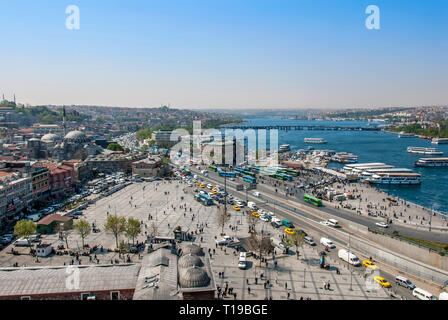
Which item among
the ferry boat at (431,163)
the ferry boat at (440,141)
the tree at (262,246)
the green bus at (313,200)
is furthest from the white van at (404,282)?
the ferry boat at (440,141)

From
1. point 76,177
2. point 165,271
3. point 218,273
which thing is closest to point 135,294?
point 165,271

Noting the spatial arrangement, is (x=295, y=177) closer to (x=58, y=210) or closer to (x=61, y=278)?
(x=58, y=210)

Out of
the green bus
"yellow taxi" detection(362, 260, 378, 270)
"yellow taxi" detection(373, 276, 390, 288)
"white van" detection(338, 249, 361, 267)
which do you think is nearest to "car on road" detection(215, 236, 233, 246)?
"white van" detection(338, 249, 361, 267)

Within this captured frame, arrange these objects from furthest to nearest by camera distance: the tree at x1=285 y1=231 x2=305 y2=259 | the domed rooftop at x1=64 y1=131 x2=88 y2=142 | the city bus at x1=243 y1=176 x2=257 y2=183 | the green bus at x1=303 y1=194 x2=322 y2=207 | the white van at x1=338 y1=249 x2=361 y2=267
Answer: the domed rooftop at x1=64 y1=131 x2=88 y2=142 → the city bus at x1=243 y1=176 x2=257 y2=183 → the green bus at x1=303 y1=194 x2=322 y2=207 → the tree at x1=285 y1=231 x2=305 y2=259 → the white van at x1=338 y1=249 x2=361 y2=267

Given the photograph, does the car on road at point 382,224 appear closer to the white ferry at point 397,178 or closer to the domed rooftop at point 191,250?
the domed rooftop at point 191,250

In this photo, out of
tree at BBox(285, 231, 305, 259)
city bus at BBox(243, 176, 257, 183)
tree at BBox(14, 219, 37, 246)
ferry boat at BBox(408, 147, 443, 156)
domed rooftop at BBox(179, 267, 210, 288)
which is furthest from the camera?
ferry boat at BBox(408, 147, 443, 156)

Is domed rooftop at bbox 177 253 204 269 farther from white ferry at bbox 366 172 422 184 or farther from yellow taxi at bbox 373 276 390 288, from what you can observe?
white ferry at bbox 366 172 422 184

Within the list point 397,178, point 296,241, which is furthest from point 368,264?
point 397,178
